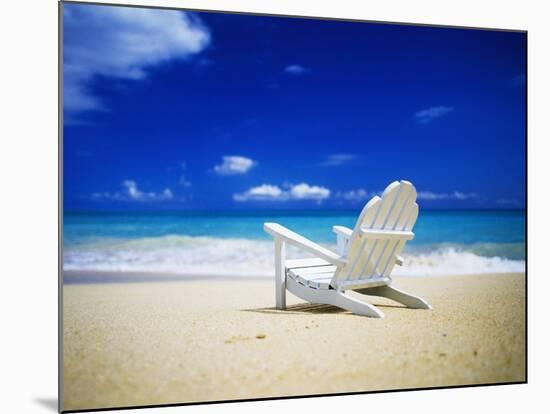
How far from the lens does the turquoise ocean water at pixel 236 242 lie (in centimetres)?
698

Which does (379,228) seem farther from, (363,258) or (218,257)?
(218,257)

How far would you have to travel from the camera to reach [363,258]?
14.0 ft

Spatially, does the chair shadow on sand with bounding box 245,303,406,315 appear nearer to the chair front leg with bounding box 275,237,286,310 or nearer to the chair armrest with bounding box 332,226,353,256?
the chair front leg with bounding box 275,237,286,310

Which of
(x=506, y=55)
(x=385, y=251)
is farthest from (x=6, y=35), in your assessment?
(x=506, y=55)

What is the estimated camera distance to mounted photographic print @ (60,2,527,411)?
3.64 metres

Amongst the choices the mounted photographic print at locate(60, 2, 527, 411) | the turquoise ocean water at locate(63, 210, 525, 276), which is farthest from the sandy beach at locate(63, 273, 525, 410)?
the turquoise ocean water at locate(63, 210, 525, 276)

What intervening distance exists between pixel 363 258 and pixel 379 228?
0.24m

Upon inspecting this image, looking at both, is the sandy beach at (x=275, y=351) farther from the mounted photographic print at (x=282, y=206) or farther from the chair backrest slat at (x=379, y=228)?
the chair backrest slat at (x=379, y=228)

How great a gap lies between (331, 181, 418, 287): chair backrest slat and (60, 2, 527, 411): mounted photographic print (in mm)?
15

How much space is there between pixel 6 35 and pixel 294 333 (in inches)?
97.2

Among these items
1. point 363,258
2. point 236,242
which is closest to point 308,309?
point 363,258

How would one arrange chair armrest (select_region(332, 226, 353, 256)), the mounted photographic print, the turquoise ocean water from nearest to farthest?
the mounted photographic print < chair armrest (select_region(332, 226, 353, 256)) < the turquoise ocean water

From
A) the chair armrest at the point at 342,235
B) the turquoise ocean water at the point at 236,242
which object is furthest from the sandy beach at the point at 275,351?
the turquoise ocean water at the point at 236,242

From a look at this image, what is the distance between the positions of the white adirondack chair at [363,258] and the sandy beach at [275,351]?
11 cm
